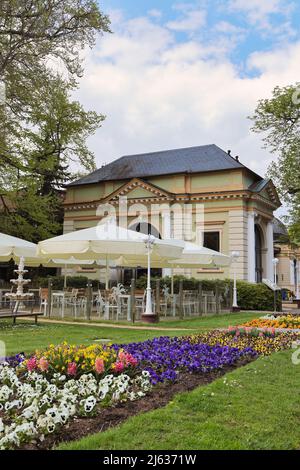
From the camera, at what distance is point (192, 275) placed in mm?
28000

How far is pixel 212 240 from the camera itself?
92.8 feet

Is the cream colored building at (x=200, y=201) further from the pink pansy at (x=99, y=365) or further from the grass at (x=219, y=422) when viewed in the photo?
the pink pansy at (x=99, y=365)

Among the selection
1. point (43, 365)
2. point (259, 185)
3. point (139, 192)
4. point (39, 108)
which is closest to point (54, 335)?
point (43, 365)

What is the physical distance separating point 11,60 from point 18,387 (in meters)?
16.4

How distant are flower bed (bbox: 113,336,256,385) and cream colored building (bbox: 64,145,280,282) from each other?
61.5ft

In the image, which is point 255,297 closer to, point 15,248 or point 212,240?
point 212,240

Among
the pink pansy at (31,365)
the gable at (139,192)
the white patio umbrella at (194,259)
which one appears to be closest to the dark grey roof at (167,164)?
the gable at (139,192)

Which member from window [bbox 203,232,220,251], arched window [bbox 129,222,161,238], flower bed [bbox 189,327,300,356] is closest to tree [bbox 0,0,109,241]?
arched window [bbox 129,222,161,238]

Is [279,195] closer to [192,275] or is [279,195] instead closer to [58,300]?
[192,275]

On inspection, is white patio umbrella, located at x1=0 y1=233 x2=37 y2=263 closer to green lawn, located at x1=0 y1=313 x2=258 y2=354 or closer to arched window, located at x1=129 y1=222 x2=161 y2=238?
green lawn, located at x1=0 y1=313 x2=258 y2=354

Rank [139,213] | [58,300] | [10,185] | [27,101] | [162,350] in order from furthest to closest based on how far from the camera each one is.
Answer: [139,213], [10,185], [27,101], [58,300], [162,350]

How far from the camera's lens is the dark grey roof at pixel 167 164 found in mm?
28562
